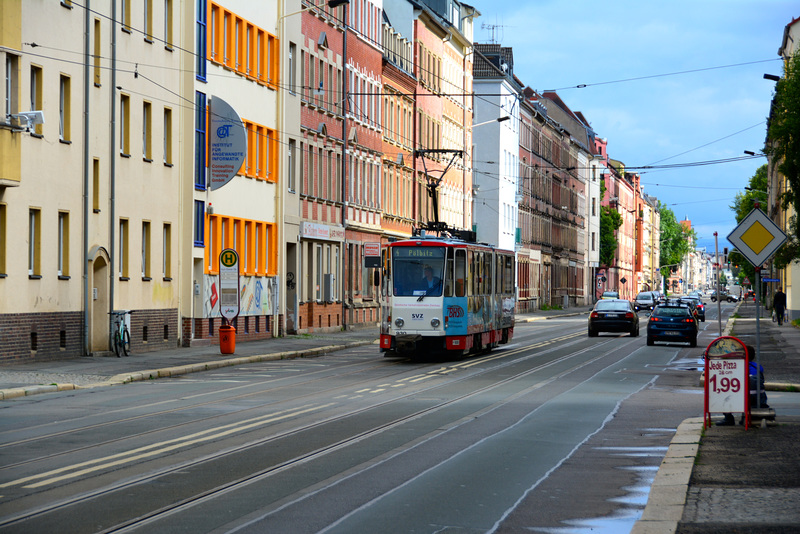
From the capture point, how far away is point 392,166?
6681 centimetres

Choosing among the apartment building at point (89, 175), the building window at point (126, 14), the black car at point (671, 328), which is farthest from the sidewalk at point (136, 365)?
the black car at point (671, 328)

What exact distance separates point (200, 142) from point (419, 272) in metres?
9.53

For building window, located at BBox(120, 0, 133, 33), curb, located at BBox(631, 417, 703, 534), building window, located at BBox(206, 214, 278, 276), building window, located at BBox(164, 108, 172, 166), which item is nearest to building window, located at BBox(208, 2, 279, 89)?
building window, located at BBox(164, 108, 172, 166)

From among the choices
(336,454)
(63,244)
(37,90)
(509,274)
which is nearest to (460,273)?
(509,274)

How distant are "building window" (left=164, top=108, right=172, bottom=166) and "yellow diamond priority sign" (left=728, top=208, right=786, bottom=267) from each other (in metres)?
24.0

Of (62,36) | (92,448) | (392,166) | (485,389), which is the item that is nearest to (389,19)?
(392,166)

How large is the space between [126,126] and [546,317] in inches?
2261

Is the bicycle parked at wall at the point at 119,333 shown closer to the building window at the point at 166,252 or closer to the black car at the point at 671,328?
the building window at the point at 166,252

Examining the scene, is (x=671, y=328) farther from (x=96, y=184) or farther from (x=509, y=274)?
(x=96, y=184)

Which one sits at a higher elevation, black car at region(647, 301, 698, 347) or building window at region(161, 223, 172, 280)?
building window at region(161, 223, 172, 280)

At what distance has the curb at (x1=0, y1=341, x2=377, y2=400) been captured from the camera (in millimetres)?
22750

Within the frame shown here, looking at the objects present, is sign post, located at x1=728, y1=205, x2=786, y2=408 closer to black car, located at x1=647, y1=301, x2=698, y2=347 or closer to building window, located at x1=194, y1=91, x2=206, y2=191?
building window, located at x1=194, y1=91, x2=206, y2=191

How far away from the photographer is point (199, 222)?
4094 cm

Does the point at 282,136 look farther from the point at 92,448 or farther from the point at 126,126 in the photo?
the point at 92,448
